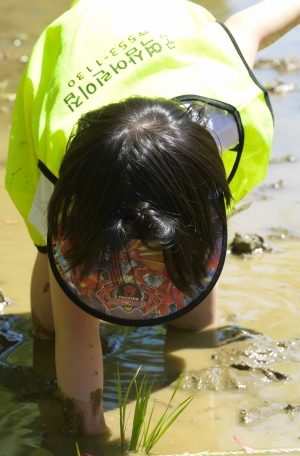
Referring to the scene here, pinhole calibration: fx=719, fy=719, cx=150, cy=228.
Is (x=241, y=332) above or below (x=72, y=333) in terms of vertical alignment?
below

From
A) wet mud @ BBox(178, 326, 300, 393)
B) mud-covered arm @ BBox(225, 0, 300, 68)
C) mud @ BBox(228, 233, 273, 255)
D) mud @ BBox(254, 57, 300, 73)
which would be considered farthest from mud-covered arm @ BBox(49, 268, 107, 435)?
mud @ BBox(254, 57, 300, 73)

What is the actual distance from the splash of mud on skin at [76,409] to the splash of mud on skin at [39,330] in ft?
2.01

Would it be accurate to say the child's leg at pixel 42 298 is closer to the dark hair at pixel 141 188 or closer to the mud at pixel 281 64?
the dark hair at pixel 141 188

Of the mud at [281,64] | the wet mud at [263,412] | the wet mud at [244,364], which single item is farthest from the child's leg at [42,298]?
the mud at [281,64]

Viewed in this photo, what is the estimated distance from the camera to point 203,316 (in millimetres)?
2658

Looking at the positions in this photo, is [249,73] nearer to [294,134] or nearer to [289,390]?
[289,390]

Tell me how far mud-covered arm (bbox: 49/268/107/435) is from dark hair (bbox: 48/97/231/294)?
292mm

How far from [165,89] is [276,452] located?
3.44 feet

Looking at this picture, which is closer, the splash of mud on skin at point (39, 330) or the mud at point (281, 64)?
the splash of mud on skin at point (39, 330)

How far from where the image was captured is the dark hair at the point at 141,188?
160 cm

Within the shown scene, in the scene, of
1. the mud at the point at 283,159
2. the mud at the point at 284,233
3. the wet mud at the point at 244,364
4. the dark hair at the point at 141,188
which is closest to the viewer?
the dark hair at the point at 141,188

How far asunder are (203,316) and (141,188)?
1.15 meters

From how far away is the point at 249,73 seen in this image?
7.27 feet

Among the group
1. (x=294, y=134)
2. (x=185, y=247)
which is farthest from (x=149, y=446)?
(x=294, y=134)
